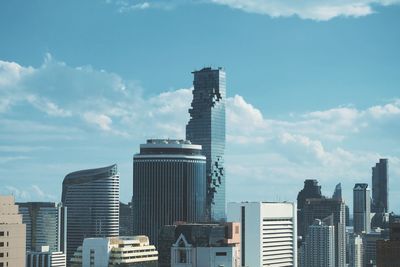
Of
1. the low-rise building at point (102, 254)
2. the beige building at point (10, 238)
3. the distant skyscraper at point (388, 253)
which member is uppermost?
the beige building at point (10, 238)

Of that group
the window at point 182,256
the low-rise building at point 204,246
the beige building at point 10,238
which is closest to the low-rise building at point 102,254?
the low-rise building at point 204,246

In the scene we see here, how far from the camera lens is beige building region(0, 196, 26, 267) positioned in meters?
95.3

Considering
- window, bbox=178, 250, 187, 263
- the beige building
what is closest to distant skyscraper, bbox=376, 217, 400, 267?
window, bbox=178, 250, 187, 263

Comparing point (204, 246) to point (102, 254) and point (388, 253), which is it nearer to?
point (102, 254)

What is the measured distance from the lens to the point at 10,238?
96.1 m

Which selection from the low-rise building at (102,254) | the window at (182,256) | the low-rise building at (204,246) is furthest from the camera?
the low-rise building at (102,254)

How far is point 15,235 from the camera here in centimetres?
9662

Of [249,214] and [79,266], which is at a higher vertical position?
[249,214]

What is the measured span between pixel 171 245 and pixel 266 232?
102 ft

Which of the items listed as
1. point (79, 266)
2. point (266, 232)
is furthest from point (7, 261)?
point (266, 232)

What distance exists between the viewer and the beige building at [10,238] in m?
95.3

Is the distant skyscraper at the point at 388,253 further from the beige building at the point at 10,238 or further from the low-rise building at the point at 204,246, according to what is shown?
the beige building at the point at 10,238

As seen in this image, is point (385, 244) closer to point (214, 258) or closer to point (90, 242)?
point (214, 258)

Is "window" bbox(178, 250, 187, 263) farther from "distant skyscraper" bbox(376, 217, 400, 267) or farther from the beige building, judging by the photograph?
the beige building
